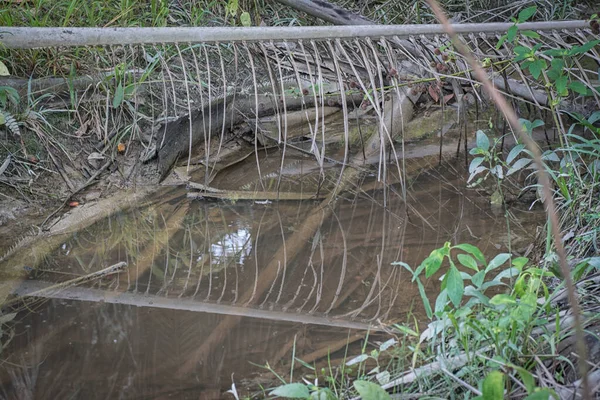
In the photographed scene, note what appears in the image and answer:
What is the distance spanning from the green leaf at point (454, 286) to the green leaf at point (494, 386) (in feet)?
1.01

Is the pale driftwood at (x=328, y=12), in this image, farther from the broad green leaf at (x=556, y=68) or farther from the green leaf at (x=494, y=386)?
the green leaf at (x=494, y=386)

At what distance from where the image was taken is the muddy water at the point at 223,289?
1906 millimetres

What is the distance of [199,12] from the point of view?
416cm

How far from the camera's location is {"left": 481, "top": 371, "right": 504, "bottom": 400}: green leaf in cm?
121

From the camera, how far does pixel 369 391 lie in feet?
4.53

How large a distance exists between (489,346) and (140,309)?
4.10 ft

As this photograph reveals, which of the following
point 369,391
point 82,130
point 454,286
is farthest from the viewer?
point 82,130

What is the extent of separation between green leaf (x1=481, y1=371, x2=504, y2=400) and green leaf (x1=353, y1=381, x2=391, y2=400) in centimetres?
25

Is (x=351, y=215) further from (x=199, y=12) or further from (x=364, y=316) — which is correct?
(x=199, y=12)

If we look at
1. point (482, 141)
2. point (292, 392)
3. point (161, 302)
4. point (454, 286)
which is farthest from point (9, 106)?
point (454, 286)

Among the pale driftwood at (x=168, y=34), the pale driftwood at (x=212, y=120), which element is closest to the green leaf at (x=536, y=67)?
the pale driftwood at (x=168, y=34)

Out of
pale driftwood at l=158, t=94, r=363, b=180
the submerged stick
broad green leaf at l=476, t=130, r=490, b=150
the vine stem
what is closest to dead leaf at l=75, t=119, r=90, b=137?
pale driftwood at l=158, t=94, r=363, b=180

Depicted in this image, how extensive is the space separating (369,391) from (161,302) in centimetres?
112

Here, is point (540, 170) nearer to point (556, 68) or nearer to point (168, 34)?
point (556, 68)
